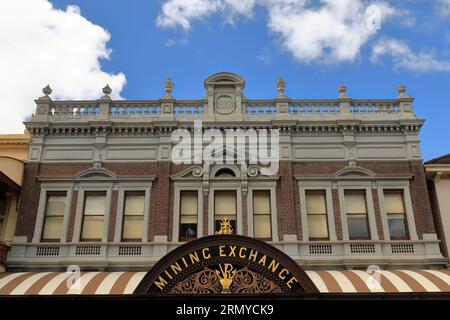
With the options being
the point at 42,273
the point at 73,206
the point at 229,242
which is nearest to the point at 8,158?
the point at 73,206

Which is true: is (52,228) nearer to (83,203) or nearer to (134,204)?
(83,203)

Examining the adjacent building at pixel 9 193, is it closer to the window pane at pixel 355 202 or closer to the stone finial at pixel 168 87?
the stone finial at pixel 168 87

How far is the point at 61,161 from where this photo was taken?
18969mm

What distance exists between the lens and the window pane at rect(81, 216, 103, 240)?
18.0 metres

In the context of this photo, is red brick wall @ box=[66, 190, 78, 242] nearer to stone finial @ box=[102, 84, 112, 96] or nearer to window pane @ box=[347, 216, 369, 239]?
stone finial @ box=[102, 84, 112, 96]

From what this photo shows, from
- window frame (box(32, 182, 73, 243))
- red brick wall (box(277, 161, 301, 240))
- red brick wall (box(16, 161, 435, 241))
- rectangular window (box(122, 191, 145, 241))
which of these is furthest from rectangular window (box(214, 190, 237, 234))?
window frame (box(32, 182, 73, 243))

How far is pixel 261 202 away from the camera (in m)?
18.4

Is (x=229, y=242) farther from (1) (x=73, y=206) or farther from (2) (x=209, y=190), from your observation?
(1) (x=73, y=206)

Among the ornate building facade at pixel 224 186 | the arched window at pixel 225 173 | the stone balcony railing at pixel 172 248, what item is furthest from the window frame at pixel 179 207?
the arched window at pixel 225 173

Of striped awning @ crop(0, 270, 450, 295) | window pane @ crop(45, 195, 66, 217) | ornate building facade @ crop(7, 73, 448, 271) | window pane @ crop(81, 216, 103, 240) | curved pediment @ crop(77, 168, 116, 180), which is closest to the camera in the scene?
striped awning @ crop(0, 270, 450, 295)

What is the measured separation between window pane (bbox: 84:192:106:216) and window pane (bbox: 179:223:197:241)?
3.14 m

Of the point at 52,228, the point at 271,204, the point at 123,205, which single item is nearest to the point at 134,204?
the point at 123,205

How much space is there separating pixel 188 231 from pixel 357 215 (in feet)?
21.2
